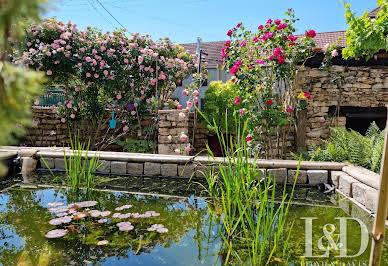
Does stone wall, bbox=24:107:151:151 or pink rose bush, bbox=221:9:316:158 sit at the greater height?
pink rose bush, bbox=221:9:316:158

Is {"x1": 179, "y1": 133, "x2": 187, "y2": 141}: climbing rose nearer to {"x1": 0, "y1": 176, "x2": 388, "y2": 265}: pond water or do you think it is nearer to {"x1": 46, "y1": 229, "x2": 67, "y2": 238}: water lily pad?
{"x1": 0, "y1": 176, "x2": 388, "y2": 265}: pond water

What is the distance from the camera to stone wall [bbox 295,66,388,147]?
19.2 ft

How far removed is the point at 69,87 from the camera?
695cm

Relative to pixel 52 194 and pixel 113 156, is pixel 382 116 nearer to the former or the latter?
pixel 113 156

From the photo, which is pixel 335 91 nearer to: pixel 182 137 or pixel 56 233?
pixel 182 137

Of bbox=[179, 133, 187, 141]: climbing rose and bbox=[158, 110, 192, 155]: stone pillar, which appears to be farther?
bbox=[158, 110, 192, 155]: stone pillar

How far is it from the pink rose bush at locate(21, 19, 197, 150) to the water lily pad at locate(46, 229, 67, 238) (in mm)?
4665

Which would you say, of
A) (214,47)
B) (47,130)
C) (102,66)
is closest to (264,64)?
(102,66)

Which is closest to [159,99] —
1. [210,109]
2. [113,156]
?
[210,109]

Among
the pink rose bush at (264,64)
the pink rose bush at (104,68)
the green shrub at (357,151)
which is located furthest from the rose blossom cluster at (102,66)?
the green shrub at (357,151)

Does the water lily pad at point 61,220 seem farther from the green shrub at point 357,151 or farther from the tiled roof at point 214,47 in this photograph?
the tiled roof at point 214,47

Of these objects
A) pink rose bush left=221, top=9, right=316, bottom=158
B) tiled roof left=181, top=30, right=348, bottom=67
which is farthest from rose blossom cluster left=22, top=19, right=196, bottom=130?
tiled roof left=181, top=30, right=348, bottom=67

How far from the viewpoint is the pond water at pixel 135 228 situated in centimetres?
204

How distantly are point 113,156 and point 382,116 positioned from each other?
17.0 ft
